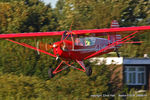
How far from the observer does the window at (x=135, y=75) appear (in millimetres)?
22141

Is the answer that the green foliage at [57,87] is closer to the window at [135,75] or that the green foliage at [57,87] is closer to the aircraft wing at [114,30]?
the aircraft wing at [114,30]

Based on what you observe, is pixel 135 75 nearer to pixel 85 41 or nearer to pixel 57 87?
pixel 57 87

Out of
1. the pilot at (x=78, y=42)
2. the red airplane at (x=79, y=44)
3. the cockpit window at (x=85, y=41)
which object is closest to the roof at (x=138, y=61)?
the red airplane at (x=79, y=44)

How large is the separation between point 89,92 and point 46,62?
4099 millimetres

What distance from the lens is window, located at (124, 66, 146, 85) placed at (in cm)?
2214

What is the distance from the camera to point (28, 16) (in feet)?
95.8

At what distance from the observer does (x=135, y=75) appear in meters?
22.2

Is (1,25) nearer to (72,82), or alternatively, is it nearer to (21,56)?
(21,56)

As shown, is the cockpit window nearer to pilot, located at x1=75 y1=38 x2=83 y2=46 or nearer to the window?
pilot, located at x1=75 y1=38 x2=83 y2=46

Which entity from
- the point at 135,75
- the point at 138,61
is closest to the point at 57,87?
the point at 138,61

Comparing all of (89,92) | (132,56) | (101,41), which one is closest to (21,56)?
(89,92)

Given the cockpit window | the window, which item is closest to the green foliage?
the cockpit window

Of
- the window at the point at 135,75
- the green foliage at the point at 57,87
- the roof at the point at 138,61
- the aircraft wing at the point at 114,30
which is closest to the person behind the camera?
the aircraft wing at the point at 114,30

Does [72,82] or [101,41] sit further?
[72,82]
